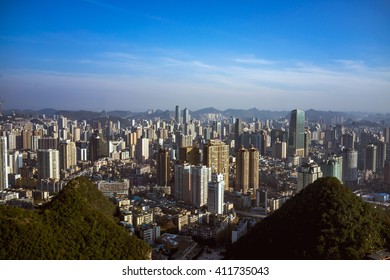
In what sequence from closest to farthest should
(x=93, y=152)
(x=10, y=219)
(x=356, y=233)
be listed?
1. (x=10, y=219)
2. (x=356, y=233)
3. (x=93, y=152)

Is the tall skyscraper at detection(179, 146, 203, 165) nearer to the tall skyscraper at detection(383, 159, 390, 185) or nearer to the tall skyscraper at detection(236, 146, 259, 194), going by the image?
the tall skyscraper at detection(236, 146, 259, 194)

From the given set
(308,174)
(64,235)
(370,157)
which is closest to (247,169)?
(308,174)

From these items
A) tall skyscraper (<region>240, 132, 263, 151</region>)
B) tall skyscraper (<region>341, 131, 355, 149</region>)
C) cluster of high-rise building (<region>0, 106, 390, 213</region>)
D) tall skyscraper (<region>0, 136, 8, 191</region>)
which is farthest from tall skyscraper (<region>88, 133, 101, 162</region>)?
tall skyscraper (<region>341, 131, 355, 149</region>)

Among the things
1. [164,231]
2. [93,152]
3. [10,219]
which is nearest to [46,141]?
[93,152]

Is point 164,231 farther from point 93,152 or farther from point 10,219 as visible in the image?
point 93,152

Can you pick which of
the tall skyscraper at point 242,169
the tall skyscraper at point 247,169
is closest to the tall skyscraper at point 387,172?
the tall skyscraper at point 247,169

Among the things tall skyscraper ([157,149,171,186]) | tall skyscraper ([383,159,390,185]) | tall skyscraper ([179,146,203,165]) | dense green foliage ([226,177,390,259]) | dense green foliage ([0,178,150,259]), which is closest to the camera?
dense green foliage ([0,178,150,259])

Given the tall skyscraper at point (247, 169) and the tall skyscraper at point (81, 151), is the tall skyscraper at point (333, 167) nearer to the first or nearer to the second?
the tall skyscraper at point (247, 169)
